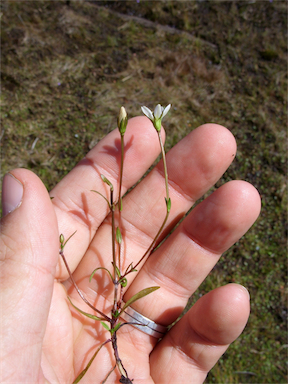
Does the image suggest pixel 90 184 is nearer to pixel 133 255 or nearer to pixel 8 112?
pixel 133 255

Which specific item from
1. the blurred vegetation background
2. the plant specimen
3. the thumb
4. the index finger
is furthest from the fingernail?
the blurred vegetation background

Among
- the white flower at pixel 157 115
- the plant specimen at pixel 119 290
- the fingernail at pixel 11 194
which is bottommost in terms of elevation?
the plant specimen at pixel 119 290

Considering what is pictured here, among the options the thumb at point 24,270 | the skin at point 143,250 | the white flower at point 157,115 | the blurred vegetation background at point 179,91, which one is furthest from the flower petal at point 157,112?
the blurred vegetation background at point 179,91

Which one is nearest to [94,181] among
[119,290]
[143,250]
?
[143,250]

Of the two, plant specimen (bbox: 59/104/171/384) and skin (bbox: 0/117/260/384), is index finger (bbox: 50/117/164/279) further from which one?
plant specimen (bbox: 59/104/171/384)

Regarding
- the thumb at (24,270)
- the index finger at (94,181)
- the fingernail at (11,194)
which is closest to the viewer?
the thumb at (24,270)

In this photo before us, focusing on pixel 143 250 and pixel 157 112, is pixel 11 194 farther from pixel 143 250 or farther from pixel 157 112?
pixel 143 250

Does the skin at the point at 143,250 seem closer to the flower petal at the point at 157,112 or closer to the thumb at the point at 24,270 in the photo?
the thumb at the point at 24,270
